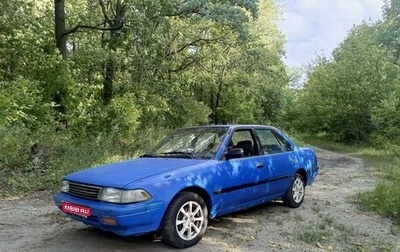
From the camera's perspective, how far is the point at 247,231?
5.56 meters

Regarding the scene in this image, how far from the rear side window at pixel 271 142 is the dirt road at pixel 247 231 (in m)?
1.10

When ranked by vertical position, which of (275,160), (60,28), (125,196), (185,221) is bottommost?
(185,221)

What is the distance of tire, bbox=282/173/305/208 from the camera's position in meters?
6.90

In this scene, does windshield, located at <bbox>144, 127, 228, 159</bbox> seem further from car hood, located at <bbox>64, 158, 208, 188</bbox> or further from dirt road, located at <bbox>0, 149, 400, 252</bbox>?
dirt road, located at <bbox>0, 149, 400, 252</bbox>

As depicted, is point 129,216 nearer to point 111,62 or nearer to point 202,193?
point 202,193

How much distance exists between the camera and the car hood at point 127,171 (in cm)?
449

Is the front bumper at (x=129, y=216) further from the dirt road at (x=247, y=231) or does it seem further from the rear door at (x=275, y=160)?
the rear door at (x=275, y=160)

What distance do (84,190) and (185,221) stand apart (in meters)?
1.30

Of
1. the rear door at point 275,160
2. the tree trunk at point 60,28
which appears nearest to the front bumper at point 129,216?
the rear door at point 275,160

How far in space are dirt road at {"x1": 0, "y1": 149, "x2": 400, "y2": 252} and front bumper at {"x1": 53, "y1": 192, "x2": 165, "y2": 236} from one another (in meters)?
0.47

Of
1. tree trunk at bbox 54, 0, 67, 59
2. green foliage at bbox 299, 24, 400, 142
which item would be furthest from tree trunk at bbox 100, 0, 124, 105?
green foliage at bbox 299, 24, 400, 142

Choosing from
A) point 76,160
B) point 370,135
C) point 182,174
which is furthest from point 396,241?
point 370,135

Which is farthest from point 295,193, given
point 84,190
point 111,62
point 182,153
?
point 111,62

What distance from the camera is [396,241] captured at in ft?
17.9
